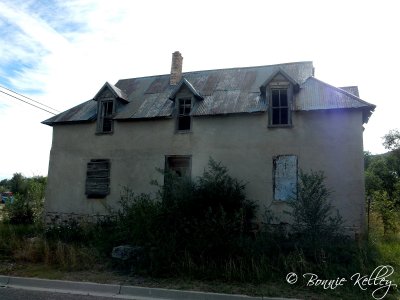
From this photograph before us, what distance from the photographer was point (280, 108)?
42.5ft

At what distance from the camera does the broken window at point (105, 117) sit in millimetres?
15539

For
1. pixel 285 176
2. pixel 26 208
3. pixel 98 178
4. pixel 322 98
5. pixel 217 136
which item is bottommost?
pixel 26 208

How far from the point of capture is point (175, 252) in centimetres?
840

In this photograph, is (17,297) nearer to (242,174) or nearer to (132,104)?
(242,174)

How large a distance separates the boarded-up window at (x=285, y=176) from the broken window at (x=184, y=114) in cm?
395

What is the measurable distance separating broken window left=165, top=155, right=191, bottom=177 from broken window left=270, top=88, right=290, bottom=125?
369cm

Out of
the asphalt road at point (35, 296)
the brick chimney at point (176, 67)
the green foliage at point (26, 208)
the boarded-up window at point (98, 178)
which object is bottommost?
the asphalt road at point (35, 296)

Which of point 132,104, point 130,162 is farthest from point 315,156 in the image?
point 132,104

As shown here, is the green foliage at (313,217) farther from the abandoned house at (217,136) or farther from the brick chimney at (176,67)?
the brick chimney at (176,67)

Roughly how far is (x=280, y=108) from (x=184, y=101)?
4.04 meters

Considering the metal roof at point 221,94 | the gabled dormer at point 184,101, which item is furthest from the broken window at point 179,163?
the metal roof at point 221,94

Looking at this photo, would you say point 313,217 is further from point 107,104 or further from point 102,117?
point 107,104

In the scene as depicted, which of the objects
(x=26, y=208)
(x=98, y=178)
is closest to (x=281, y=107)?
(x=98, y=178)

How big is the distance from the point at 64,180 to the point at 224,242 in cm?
999
